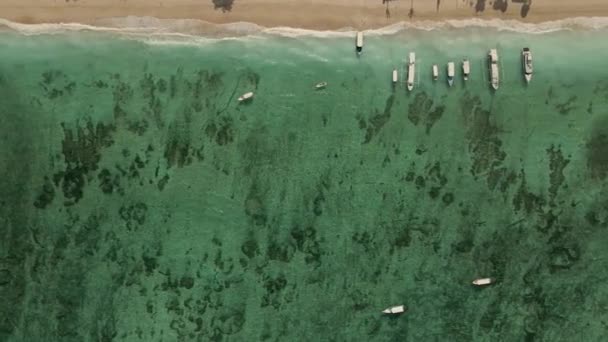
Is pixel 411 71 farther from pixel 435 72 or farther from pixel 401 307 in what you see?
pixel 401 307

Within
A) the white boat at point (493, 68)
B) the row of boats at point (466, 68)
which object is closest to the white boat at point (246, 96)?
the row of boats at point (466, 68)

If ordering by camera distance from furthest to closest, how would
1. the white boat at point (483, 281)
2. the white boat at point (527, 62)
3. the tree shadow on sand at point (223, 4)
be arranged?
1. the tree shadow on sand at point (223, 4)
2. the white boat at point (483, 281)
3. the white boat at point (527, 62)

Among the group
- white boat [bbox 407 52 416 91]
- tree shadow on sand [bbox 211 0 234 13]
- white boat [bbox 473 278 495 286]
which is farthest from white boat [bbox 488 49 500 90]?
tree shadow on sand [bbox 211 0 234 13]

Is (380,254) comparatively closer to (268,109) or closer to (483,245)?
(483,245)

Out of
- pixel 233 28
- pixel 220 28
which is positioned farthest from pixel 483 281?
pixel 220 28

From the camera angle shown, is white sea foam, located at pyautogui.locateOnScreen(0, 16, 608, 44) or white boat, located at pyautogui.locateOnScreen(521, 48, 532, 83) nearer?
white boat, located at pyautogui.locateOnScreen(521, 48, 532, 83)

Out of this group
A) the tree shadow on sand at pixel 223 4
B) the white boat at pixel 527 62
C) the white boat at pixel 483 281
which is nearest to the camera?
the white boat at pixel 527 62

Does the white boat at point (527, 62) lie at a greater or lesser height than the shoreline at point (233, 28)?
lesser

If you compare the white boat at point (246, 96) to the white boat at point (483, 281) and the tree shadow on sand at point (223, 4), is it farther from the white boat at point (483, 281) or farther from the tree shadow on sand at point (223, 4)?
the white boat at point (483, 281)

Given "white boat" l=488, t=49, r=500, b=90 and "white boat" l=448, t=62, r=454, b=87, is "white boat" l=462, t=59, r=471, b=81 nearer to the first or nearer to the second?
"white boat" l=448, t=62, r=454, b=87
